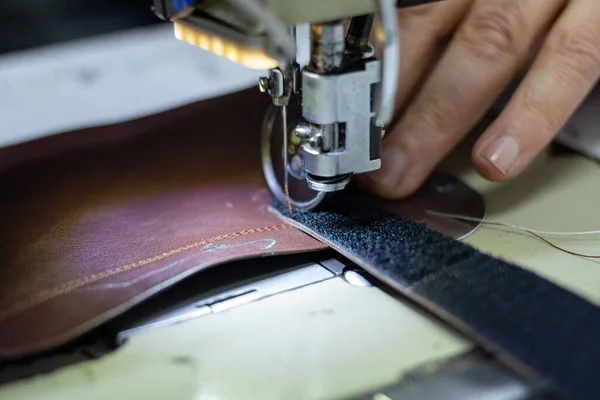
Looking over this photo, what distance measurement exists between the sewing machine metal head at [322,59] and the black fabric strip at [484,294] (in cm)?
7

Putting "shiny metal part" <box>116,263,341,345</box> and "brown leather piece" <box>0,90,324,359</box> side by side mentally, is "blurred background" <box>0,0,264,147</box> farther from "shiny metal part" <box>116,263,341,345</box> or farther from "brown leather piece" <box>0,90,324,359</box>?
"shiny metal part" <box>116,263,341,345</box>

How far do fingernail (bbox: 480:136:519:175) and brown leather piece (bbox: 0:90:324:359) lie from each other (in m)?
0.28

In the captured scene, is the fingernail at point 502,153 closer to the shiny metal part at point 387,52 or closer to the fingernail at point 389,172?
the fingernail at point 389,172

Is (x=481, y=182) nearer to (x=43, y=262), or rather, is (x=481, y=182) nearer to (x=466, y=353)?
(x=466, y=353)

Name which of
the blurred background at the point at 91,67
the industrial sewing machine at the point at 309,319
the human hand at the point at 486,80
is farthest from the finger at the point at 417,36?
the blurred background at the point at 91,67

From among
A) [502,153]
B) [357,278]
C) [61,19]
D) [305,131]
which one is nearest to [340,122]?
[305,131]

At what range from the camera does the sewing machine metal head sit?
0.62 metres

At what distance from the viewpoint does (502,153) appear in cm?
92

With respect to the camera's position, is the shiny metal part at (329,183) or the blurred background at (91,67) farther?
the blurred background at (91,67)

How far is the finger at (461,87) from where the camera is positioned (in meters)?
0.94

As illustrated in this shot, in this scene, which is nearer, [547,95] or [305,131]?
[305,131]

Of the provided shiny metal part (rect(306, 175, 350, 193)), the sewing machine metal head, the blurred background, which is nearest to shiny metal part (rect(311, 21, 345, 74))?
the sewing machine metal head

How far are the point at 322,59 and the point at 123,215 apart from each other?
1.09ft

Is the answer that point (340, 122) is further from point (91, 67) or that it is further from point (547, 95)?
point (91, 67)
